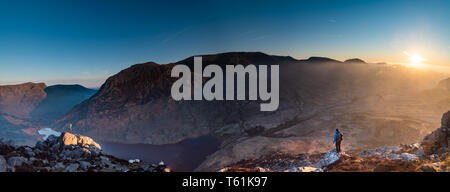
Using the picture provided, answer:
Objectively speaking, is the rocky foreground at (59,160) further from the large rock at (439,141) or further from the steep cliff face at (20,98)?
the steep cliff face at (20,98)

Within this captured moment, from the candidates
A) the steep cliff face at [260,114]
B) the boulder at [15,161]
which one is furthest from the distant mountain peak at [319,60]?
the boulder at [15,161]

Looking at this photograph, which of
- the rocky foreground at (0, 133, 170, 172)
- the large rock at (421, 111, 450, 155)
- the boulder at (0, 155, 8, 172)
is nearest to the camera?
the boulder at (0, 155, 8, 172)

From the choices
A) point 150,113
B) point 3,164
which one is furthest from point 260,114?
point 3,164

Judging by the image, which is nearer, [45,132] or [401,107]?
[401,107]

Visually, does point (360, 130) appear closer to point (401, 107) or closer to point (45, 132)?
point (401, 107)

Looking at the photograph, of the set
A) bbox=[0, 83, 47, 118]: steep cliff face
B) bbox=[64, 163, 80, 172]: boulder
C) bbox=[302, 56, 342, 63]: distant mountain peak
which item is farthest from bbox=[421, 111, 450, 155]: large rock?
bbox=[302, 56, 342, 63]: distant mountain peak

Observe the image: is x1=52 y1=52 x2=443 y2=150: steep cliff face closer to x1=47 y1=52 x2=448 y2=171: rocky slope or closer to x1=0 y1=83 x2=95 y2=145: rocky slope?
x1=47 y1=52 x2=448 y2=171: rocky slope
